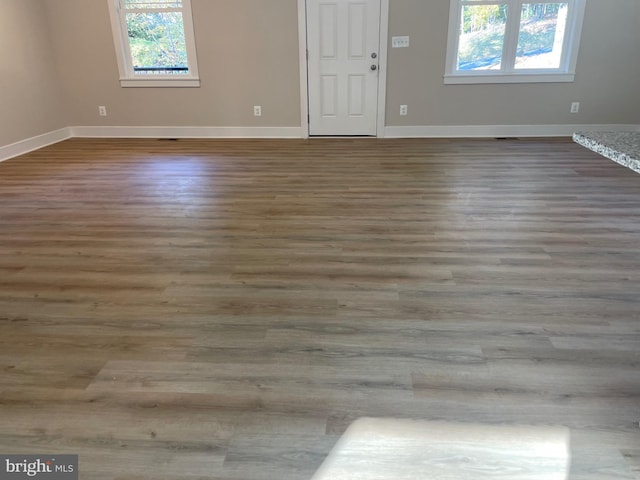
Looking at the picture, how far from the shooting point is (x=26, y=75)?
5277mm

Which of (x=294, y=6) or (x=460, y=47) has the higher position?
(x=294, y=6)

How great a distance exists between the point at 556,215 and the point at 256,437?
8.79ft

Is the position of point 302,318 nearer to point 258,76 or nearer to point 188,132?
point 258,76

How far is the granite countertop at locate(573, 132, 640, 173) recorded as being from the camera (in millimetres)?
1072

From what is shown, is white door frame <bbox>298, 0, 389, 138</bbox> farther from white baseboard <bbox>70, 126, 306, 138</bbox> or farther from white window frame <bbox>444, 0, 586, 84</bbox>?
white window frame <bbox>444, 0, 586, 84</bbox>

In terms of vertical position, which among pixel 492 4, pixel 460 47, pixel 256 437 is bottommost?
pixel 256 437

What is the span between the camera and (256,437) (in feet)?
4.42

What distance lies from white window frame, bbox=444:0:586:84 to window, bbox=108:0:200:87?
3200 millimetres

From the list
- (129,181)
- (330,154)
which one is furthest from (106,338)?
(330,154)

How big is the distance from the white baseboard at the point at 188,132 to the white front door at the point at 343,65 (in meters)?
0.41

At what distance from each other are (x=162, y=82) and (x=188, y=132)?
693 millimetres

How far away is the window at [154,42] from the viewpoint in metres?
5.52

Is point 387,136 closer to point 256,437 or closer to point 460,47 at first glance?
point 460,47

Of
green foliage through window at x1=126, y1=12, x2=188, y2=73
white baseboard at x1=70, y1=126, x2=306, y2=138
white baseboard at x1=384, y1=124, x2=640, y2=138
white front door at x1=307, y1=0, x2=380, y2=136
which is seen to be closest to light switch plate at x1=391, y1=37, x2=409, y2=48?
white front door at x1=307, y1=0, x2=380, y2=136
